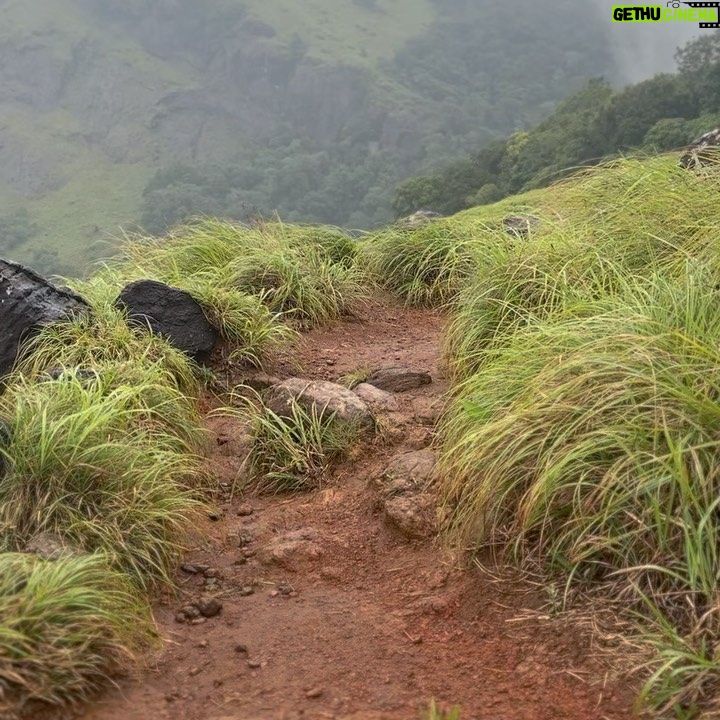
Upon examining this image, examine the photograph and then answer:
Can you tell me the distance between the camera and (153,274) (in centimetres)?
629

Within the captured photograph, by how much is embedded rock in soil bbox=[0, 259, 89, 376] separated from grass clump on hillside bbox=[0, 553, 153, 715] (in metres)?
2.42

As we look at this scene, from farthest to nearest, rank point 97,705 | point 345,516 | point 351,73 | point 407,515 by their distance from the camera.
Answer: point 351,73, point 345,516, point 407,515, point 97,705

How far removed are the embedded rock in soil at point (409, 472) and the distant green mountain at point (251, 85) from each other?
188 feet

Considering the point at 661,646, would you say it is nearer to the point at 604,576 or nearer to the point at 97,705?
A: the point at 604,576

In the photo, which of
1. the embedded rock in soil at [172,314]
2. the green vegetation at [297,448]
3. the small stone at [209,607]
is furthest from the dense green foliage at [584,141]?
the small stone at [209,607]

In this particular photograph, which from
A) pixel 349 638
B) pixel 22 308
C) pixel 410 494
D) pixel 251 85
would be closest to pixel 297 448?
pixel 410 494

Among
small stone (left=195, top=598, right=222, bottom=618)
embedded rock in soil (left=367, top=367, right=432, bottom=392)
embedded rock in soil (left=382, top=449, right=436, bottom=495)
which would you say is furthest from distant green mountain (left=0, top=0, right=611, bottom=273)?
small stone (left=195, top=598, right=222, bottom=618)

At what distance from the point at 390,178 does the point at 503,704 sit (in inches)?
2147

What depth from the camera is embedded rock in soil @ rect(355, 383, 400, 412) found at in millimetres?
4410

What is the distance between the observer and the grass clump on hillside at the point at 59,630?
7.16 ft

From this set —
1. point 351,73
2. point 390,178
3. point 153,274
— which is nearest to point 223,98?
point 351,73

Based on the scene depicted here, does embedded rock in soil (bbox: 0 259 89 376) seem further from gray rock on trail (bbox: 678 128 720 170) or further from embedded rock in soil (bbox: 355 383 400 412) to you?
gray rock on trail (bbox: 678 128 720 170)

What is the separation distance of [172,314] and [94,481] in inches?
81.1

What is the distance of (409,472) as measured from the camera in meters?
3.64
